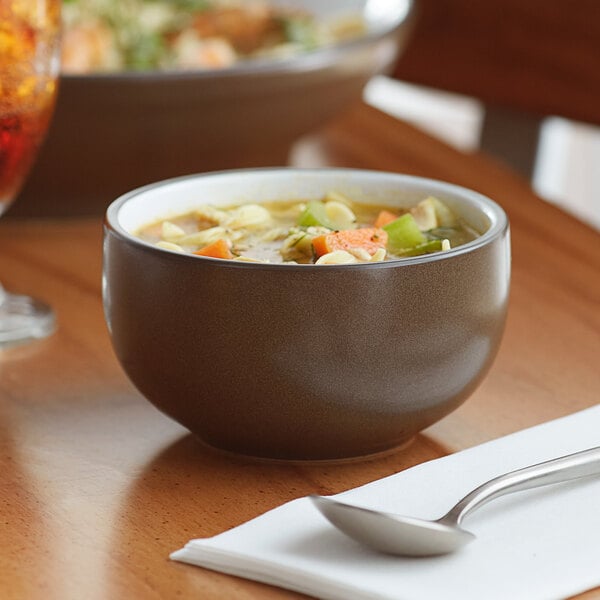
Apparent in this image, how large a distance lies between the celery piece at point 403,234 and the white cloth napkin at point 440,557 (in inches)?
6.4

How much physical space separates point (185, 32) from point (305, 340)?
97 cm

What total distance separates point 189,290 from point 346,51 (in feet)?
2.22

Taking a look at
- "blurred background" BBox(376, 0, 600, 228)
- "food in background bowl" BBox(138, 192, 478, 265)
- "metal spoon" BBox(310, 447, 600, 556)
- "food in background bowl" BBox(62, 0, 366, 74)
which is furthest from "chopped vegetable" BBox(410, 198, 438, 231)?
"blurred background" BBox(376, 0, 600, 228)

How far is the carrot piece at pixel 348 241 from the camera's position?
851mm

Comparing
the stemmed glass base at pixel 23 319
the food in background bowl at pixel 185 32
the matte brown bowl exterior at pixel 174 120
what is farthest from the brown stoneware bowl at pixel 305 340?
the food in background bowl at pixel 185 32

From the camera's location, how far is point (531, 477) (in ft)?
2.46

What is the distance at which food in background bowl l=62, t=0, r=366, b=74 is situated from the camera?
149 cm

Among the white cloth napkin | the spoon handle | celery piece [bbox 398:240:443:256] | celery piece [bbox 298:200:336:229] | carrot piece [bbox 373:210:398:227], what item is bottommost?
the white cloth napkin

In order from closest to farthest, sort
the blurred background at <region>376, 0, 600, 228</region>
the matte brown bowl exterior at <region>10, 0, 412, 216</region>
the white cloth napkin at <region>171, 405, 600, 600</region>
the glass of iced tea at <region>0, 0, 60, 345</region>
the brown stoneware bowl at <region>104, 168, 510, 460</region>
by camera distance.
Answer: the white cloth napkin at <region>171, 405, 600, 600</region>, the brown stoneware bowl at <region>104, 168, 510, 460</region>, the glass of iced tea at <region>0, 0, 60, 345</region>, the matte brown bowl exterior at <region>10, 0, 412, 216</region>, the blurred background at <region>376, 0, 600, 228</region>

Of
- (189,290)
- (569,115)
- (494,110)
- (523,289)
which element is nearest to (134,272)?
(189,290)

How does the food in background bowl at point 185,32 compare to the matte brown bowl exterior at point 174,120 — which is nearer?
the matte brown bowl exterior at point 174,120

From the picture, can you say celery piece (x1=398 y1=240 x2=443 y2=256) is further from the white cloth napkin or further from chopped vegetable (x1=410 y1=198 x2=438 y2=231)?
the white cloth napkin

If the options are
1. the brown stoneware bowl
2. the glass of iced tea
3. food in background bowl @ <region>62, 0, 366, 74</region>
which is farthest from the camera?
food in background bowl @ <region>62, 0, 366, 74</region>

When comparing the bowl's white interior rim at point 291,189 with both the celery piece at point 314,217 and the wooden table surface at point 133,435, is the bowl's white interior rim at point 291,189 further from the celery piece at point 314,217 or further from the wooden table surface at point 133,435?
the wooden table surface at point 133,435
